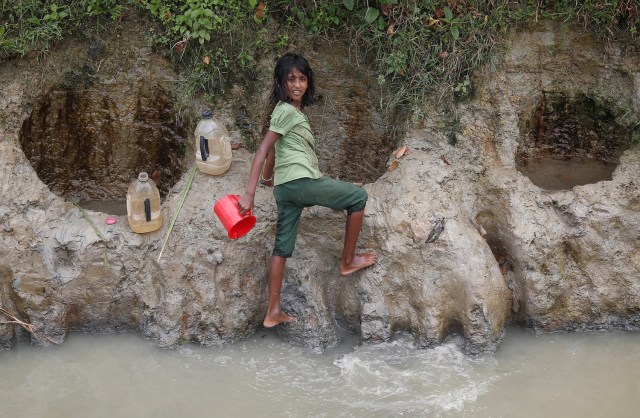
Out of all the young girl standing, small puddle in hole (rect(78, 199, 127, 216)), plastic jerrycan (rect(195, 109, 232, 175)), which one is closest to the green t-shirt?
the young girl standing

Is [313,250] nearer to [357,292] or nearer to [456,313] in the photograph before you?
[357,292]

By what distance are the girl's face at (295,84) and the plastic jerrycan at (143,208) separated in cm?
101

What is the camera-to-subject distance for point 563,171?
211 inches

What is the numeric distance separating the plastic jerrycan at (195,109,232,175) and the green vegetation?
0.25 m

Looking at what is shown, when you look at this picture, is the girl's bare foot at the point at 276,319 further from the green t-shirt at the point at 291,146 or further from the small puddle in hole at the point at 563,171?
the small puddle in hole at the point at 563,171

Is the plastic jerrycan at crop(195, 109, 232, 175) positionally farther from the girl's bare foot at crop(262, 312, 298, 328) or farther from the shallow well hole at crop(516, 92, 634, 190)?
the shallow well hole at crop(516, 92, 634, 190)

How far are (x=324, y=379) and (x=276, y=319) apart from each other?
471mm

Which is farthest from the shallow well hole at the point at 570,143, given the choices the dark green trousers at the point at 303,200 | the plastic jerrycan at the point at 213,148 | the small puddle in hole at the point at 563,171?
the plastic jerrycan at the point at 213,148

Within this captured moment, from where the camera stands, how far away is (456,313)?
4.66 meters

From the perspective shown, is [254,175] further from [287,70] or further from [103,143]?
[103,143]

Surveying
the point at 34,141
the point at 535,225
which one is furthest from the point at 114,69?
the point at 535,225

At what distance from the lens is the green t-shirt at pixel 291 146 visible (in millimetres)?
4328

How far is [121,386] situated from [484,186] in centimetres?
248

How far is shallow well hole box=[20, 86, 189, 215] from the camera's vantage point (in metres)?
5.19
